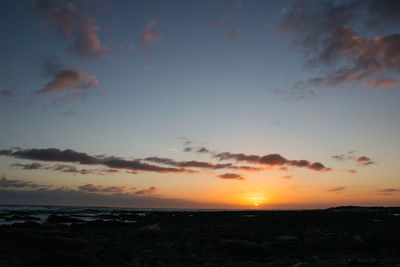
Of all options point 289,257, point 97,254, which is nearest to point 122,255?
point 97,254

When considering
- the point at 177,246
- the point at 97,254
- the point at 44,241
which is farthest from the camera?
the point at 177,246

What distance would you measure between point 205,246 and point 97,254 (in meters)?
9.15

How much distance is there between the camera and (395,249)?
70.1 feet

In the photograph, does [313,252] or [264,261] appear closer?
[264,261]

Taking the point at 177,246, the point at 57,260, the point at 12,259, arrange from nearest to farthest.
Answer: the point at 57,260, the point at 12,259, the point at 177,246

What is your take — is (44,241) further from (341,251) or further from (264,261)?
(341,251)

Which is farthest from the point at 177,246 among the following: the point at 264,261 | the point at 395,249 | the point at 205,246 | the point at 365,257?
the point at 395,249

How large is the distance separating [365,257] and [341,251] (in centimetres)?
222

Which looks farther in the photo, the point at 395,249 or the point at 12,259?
the point at 395,249

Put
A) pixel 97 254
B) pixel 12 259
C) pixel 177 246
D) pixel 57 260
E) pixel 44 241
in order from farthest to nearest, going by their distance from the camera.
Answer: pixel 177 246 → pixel 44 241 → pixel 97 254 → pixel 12 259 → pixel 57 260

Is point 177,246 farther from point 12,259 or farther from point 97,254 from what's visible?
point 12,259

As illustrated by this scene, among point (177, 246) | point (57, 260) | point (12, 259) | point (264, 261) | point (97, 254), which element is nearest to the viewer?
point (57, 260)

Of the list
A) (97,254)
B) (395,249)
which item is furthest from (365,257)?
(97,254)

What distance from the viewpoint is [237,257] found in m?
20.3
